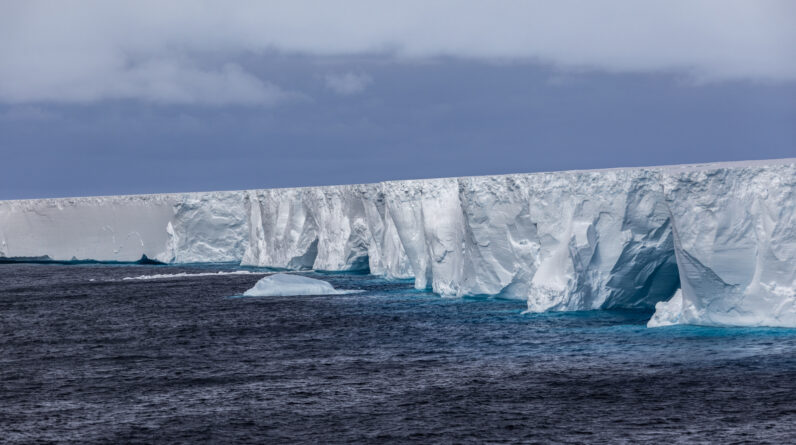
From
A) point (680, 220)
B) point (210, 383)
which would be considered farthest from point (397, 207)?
point (210, 383)

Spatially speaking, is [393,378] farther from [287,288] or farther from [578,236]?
[287,288]

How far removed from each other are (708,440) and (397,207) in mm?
22966

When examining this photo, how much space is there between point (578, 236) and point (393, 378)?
27.0 feet

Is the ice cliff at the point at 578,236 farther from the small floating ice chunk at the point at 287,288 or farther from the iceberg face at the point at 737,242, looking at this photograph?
the small floating ice chunk at the point at 287,288

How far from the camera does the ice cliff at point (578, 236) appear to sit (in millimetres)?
17812

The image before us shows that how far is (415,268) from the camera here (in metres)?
32.8

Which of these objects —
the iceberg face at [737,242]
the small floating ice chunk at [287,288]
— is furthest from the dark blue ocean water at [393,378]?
the small floating ice chunk at [287,288]

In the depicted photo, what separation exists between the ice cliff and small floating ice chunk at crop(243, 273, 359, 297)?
336 cm

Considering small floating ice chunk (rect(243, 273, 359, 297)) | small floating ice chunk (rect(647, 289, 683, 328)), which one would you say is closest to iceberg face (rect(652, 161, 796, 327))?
small floating ice chunk (rect(647, 289, 683, 328))

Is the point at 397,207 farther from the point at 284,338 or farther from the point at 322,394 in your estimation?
the point at 322,394

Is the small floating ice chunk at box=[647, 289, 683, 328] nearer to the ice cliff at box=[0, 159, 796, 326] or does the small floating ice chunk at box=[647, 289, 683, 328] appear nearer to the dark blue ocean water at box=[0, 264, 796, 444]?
the ice cliff at box=[0, 159, 796, 326]

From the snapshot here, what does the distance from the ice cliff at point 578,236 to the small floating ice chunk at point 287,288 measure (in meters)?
3.36

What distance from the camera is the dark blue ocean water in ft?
38.2

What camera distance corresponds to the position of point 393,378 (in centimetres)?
1520
